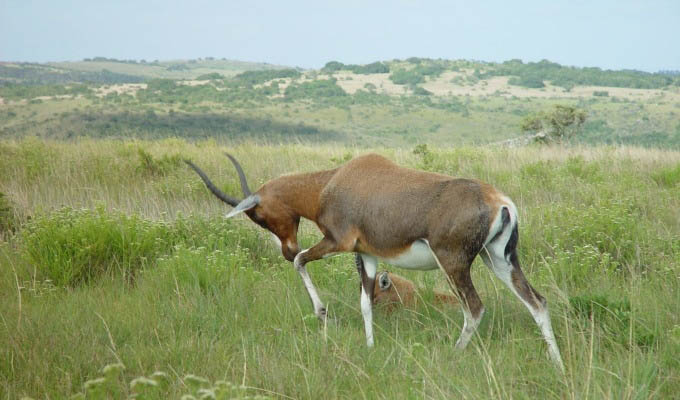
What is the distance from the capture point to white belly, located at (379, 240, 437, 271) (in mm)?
5145

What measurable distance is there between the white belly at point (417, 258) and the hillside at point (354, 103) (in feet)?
55.9

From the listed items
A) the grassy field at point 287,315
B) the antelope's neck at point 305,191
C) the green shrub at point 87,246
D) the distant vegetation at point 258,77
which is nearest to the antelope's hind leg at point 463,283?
the grassy field at point 287,315

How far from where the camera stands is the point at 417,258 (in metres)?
5.21

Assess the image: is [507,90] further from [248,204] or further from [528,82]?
[248,204]

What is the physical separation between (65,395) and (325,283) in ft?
10.3

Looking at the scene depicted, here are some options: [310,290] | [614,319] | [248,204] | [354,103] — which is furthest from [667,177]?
[354,103]

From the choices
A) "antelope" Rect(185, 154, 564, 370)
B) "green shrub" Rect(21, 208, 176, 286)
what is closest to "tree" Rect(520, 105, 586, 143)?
"green shrub" Rect(21, 208, 176, 286)

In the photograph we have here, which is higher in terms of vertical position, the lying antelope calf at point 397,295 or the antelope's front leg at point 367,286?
the antelope's front leg at point 367,286

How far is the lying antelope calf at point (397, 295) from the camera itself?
6.28 m

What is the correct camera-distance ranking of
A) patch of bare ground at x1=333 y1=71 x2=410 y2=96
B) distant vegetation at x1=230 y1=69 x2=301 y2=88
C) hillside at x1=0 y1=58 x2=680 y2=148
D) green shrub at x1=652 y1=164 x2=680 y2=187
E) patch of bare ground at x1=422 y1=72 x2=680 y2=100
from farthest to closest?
patch of bare ground at x1=333 y1=71 x2=410 y2=96 < distant vegetation at x1=230 y1=69 x2=301 y2=88 < patch of bare ground at x1=422 y1=72 x2=680 y2=100 < hillside at x1=0 y1=58 x2=680 y2=148 < green shrub at x1=652 y1=164 x2=680 y2=187

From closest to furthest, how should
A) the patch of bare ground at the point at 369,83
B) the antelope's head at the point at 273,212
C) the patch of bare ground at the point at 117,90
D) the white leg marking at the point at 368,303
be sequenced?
the white leg marking at the point at 368,303 → the antelope's head at the point at 273,212 → the patch of bare ground at the point at 117,90 → the patch of bare ground at the point at 369,83

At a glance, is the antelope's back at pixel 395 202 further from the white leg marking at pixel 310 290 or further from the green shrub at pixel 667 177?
the green shrub at pixel 667 177

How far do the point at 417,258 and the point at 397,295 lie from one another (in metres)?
1.22

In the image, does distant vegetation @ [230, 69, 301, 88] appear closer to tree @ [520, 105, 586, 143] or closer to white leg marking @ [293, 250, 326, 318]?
tree @ [520, 105, 586, 143]
